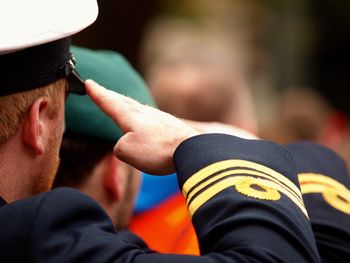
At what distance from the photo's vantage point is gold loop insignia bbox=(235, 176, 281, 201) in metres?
2.40

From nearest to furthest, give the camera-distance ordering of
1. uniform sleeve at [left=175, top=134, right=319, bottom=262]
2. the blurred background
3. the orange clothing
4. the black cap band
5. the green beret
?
uniform sleeve at [left=175, top=134, right=319, bottom=262] → the black cap band → the green beret → the orange clothing → the blurred background

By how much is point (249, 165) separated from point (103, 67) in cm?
94

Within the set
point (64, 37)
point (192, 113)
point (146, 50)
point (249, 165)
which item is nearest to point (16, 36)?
point (64, 37)

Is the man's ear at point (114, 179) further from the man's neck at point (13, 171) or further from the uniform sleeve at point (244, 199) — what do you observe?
the uniform sleeve at point (244, 199)

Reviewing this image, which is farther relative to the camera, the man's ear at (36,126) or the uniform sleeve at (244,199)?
the man's ear at (36,126)

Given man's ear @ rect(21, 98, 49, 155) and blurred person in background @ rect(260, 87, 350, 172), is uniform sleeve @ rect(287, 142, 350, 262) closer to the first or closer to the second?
man's ear @ rect(21, 98, 49, 155)

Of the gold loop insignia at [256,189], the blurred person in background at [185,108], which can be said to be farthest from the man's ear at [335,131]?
the gold loop insignia at [256,189]

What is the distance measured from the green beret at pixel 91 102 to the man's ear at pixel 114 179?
0.08 m

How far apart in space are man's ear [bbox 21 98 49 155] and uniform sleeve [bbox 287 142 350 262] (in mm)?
730

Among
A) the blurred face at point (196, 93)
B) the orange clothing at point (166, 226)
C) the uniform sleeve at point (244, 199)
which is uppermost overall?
the uniform sleeve at point (244, 199)

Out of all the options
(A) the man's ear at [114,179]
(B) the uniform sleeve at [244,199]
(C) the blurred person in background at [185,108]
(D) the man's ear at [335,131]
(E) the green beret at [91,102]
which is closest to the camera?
(B) the uniform sleeve at [244,199]

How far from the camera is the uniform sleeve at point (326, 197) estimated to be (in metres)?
2.90

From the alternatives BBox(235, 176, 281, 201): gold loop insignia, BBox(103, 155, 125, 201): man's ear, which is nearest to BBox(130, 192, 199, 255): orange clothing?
BBox(103, 155, 125, 201): man's ear

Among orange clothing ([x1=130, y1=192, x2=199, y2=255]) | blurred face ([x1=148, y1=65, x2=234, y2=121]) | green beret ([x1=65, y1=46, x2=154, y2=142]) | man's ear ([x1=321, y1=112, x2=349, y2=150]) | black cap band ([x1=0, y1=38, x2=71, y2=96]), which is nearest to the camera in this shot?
black cap band ([x1=0, y1=38, x2=71, y2=96])
